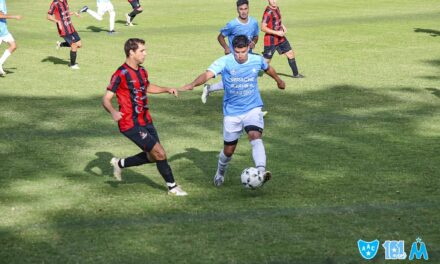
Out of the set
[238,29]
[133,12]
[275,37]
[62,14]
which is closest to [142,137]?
[238,29]

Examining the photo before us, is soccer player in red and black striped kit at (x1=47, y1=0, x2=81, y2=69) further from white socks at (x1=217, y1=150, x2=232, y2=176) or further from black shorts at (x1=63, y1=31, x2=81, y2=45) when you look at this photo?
white socks at (x1=217, y1=150, x2=232, y2=176)

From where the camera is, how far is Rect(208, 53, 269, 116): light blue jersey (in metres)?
10.6

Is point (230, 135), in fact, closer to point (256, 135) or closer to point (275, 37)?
point (256, 135)

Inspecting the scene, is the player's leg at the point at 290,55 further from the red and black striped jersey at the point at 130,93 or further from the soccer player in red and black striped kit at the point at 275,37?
the red and black striped jersey at the point at 130,93

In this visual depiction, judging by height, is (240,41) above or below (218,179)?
above

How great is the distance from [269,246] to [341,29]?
20115 millimetres

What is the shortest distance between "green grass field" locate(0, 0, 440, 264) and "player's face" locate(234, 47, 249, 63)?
1.60 metres

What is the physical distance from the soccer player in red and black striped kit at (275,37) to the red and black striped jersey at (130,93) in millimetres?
9340

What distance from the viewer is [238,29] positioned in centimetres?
1664

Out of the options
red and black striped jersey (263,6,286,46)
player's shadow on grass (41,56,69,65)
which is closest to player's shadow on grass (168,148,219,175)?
red and black striped jersey (263,6,286,46)

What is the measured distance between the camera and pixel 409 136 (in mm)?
13688

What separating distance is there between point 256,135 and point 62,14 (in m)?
12.3

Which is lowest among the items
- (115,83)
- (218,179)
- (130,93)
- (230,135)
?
(218,179)

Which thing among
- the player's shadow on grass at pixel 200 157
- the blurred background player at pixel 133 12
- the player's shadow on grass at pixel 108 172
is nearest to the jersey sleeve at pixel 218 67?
the player's shadow on grass at pixel 108 172
